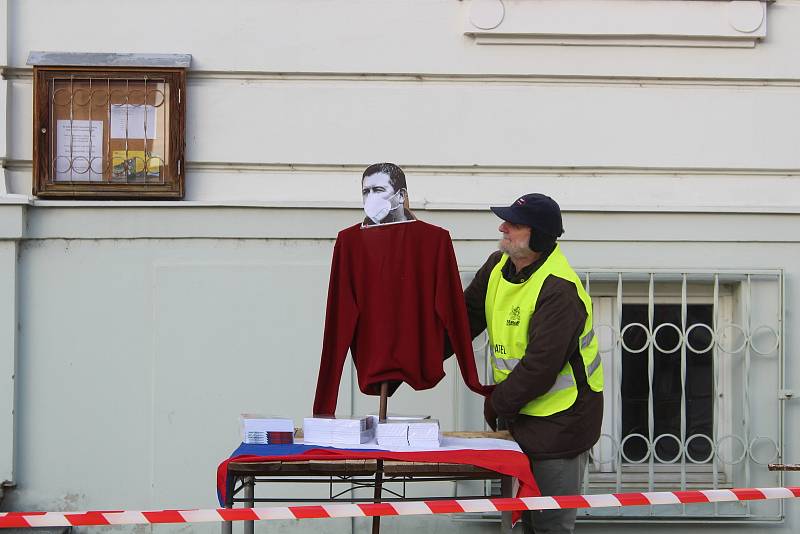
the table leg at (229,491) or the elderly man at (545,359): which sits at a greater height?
the elderly man at (545,359)

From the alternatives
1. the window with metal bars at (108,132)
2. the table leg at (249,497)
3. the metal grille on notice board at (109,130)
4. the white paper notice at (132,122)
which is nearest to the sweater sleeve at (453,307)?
the table leg at (249,497)

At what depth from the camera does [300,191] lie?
247 inches

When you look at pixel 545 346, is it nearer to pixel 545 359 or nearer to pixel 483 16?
pixel 545 359

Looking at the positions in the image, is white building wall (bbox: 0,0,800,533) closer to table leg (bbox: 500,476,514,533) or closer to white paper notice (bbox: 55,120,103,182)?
white paper notice (bbox: 55,120,103,182)

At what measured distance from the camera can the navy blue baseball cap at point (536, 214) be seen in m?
5.00

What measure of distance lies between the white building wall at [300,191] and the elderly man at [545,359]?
116 cm

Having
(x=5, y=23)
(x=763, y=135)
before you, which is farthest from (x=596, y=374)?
(x=5, y=23)

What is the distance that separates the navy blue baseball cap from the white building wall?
119 centimetres

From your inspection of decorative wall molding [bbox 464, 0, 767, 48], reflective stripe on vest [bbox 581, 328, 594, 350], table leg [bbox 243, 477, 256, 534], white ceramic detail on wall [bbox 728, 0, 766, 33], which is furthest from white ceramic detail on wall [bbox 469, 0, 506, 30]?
table leg [bbox 243, 477, 256, 534]

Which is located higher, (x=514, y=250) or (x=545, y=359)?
(x=514, y=250)


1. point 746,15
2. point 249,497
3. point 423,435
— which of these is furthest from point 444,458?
point 746,15

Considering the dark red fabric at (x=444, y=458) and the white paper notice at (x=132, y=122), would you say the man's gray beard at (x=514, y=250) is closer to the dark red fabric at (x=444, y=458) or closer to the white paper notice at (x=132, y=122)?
the dark red fabric at (x=444, y=458)

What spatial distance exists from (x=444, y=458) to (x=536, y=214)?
1.05m

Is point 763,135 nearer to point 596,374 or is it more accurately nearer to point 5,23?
point 596,374
